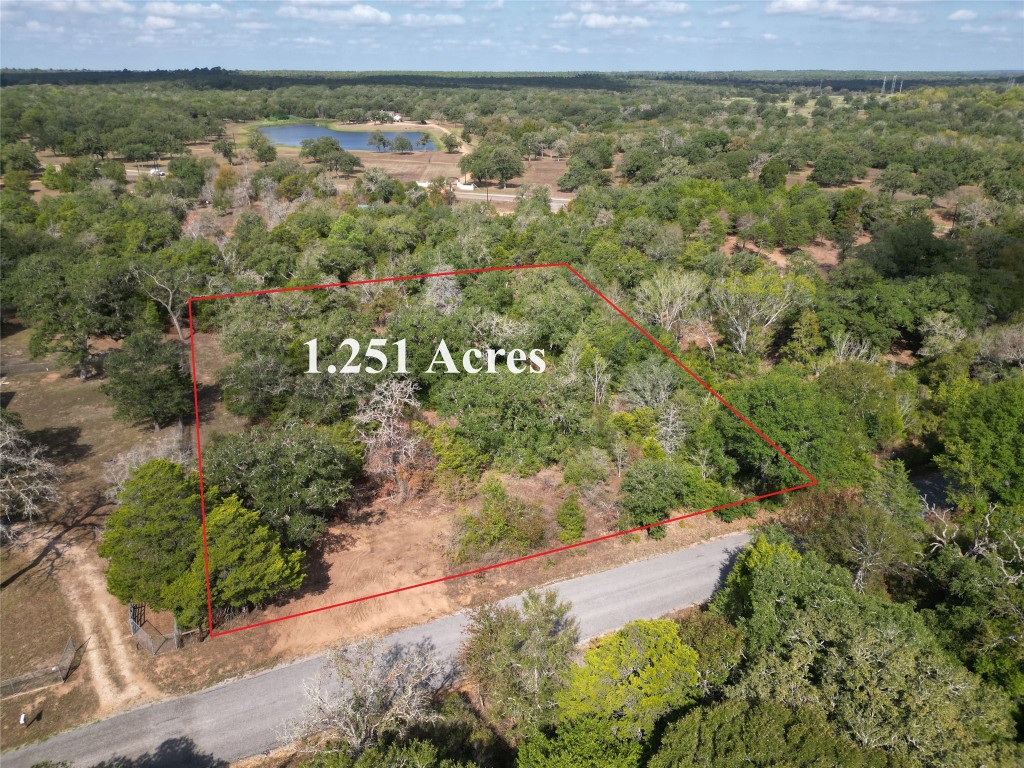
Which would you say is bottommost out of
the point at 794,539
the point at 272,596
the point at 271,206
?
the point at 272,596

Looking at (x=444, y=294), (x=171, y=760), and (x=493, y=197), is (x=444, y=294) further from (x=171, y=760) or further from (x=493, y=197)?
(x=493, y=197)

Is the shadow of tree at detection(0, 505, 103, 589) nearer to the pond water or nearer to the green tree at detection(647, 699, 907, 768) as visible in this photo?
the green tree at detection(647, 699, 907, 768)

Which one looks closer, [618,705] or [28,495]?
[618,705]

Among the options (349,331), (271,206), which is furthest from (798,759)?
(271,206)

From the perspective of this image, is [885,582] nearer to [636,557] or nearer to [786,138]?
[636,557]

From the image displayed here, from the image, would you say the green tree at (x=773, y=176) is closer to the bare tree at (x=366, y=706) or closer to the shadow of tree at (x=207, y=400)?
the shadow of tree at (x=207, y=400)

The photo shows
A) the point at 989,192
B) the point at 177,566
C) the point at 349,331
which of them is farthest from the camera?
the point at 989,192
